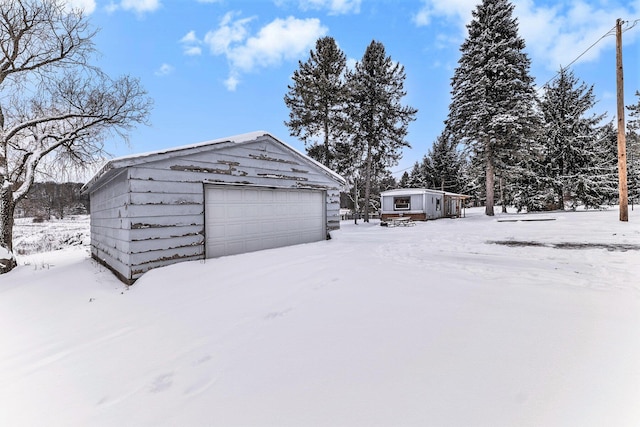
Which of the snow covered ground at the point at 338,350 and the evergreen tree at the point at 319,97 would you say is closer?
the snow covered ground at the point at 338,350

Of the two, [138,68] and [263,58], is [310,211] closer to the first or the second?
[138,68]

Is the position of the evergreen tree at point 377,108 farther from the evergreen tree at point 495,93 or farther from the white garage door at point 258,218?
the white garage door at point 258,218

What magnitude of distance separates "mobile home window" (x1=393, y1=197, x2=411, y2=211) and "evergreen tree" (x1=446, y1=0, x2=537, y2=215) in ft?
20.0

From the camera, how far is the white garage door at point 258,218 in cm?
662

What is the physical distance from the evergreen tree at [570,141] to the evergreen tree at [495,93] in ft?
16.0

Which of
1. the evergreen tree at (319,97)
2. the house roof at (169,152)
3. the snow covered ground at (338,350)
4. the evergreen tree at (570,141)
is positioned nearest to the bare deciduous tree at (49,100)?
the house roof at (169,152)

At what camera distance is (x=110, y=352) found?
113 inches

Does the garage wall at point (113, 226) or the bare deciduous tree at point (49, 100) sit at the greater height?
the bare deciduous tree at point (49, 100)

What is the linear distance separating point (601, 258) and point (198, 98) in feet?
63.6

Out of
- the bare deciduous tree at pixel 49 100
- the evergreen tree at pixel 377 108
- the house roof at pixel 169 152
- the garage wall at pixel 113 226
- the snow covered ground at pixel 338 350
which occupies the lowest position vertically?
the snow covered ground at pixel 338 350

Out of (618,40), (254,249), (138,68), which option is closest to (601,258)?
(254,249)

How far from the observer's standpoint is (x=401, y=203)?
22.0 m

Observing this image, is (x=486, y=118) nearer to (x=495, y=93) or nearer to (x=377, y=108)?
(x=495, y=93)

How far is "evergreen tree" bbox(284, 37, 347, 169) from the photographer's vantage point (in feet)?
67.0
